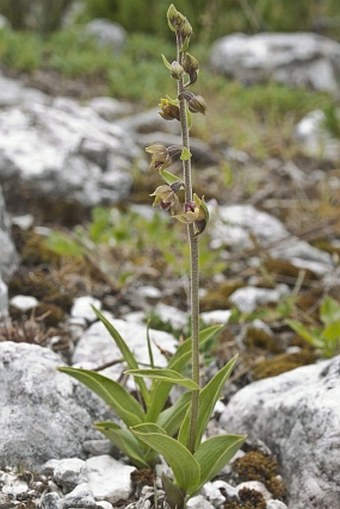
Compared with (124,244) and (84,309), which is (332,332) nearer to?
(84,309)

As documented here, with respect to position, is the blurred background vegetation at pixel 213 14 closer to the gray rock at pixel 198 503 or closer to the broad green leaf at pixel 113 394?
the broad green leaf at pixel 113 394

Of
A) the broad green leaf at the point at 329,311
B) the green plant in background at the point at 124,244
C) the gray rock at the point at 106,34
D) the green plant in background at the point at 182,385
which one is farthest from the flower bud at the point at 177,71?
the gray rock at the point at 106,34

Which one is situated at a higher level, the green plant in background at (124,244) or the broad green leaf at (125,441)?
the broad green leaf at (125,441)

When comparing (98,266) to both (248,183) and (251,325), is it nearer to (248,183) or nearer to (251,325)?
(251,325)

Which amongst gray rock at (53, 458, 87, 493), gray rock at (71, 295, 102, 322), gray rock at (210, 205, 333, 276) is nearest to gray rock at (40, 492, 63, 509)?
gray rock at (53, 458, 87, 493)

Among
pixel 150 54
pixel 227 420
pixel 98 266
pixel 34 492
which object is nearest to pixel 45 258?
pixel 98 266

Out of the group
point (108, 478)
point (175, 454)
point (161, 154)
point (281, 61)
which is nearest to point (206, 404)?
point (175, 454)
